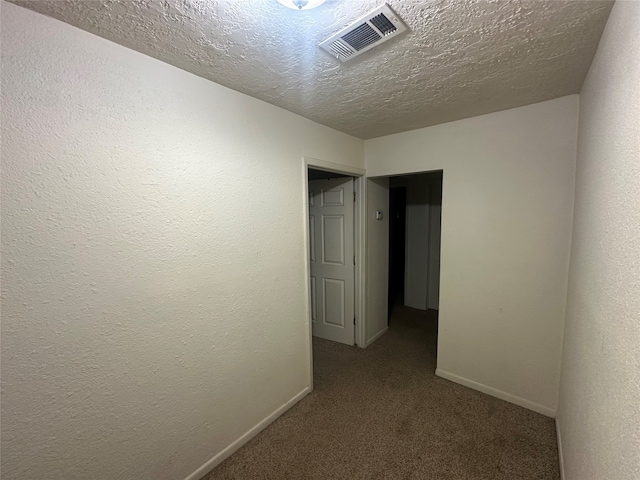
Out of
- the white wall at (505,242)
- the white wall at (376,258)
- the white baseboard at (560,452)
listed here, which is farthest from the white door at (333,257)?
the white baseboard at (560,452)

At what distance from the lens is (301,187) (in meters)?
2.10

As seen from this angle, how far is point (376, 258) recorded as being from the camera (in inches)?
124

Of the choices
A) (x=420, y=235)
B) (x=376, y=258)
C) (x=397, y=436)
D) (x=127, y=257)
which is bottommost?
(x=397, y=436)

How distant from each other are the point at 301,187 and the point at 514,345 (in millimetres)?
2031

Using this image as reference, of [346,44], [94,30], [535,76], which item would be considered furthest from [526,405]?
[94,30]

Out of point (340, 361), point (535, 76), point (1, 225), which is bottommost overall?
point (340, 361)

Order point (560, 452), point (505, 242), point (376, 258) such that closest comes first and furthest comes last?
point (560, 452) < point (505, 242) < point (376, 258)

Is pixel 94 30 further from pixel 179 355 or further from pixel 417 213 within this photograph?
pixel 417 213

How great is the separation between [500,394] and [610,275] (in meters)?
1.78

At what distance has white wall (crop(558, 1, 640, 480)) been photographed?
70 cm

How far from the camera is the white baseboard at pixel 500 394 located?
2.00m

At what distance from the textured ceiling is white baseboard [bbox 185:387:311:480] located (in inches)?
86.9

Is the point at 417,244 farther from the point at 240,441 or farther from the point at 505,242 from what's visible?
the point at 240,441

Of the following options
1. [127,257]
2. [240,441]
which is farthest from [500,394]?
[127,257]
